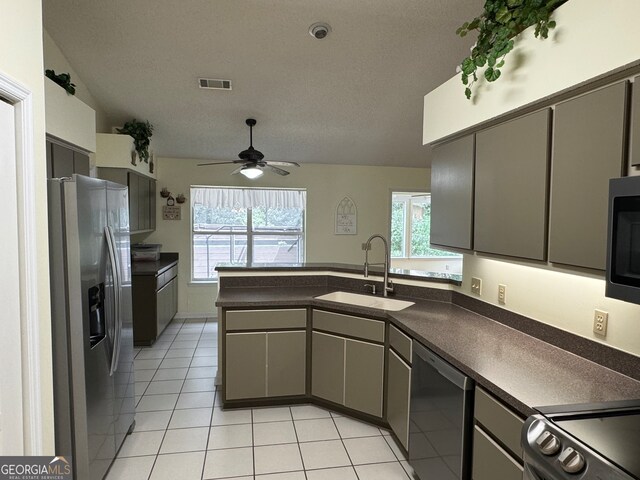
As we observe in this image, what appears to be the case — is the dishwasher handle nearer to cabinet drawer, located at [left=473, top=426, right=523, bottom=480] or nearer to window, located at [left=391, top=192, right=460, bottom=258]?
cabinet drawer, located at [left=473, top=426, right=523, bottom=480]

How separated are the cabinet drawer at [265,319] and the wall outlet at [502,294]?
1.40 m

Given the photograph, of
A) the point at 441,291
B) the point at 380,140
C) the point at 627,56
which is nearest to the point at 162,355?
the point at 441,291

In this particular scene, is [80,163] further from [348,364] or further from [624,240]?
[624,240]

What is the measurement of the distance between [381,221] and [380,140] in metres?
1.56

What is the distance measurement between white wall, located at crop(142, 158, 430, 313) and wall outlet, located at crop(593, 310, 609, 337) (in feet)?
14.8

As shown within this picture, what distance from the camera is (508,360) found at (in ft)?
5.62

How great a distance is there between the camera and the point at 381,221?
621 centimetres

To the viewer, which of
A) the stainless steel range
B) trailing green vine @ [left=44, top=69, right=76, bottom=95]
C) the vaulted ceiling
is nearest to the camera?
the stainless steel range

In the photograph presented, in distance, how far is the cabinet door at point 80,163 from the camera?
9.48 feet

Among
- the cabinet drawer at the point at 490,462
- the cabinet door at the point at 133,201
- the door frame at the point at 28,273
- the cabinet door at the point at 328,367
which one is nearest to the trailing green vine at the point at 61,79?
the door frame at the point at 28,273

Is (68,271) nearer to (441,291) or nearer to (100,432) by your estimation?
(100,432)

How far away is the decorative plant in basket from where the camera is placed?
4297 mm

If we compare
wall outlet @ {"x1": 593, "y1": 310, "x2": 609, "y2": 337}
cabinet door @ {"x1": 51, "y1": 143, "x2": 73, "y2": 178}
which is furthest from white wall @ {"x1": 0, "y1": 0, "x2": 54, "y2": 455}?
wall outlet @ {"x1": 593, "y1": 310, "x2": 609, "y2": 337}

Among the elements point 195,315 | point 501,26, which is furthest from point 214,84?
point 195,315
